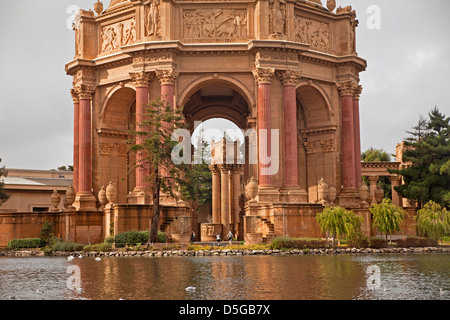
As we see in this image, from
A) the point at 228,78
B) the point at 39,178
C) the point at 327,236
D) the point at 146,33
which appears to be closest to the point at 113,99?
the point at 146,33

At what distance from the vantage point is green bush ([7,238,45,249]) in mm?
37094

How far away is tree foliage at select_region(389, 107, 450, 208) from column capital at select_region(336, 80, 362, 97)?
7296 mm

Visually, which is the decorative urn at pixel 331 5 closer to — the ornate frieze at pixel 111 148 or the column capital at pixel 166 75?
the column capital at pixel 166 75

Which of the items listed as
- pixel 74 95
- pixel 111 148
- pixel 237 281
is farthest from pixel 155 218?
pixel 74 95

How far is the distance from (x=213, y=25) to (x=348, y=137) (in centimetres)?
1272

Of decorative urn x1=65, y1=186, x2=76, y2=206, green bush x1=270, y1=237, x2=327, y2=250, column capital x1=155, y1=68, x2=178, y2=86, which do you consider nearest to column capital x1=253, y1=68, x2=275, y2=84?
column capital x1=155, y1=68, x2=178, y2=86

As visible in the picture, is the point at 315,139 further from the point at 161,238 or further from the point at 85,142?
the point at 161,238

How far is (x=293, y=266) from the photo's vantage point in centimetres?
2169

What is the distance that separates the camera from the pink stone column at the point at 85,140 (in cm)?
4394

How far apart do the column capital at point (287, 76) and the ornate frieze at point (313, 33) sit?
317 centimetres

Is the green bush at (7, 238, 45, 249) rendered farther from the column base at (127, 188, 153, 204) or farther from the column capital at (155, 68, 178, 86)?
the column capital at (155, 68, 178, 86)

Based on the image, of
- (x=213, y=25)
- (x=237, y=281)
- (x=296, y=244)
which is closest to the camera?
(x=237, y=281)

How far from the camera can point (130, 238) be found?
106ft

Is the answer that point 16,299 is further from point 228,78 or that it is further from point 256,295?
point 228,78
